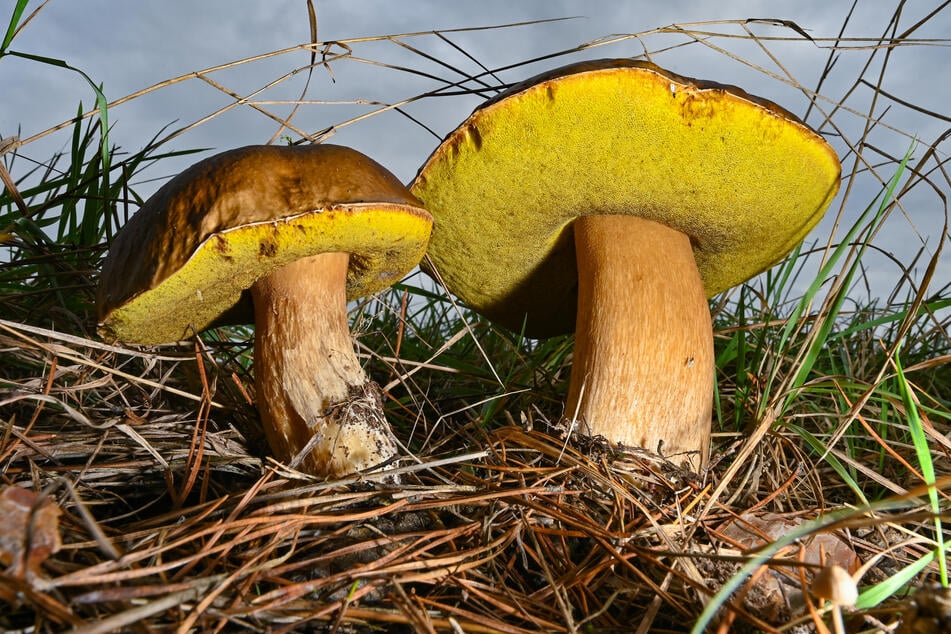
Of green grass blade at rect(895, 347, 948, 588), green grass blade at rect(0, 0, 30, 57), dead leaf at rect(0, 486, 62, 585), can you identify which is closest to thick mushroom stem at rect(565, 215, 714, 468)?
green grass blade at rect(895, 347, 948, 588)

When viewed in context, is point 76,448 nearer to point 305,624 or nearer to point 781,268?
point 305,624

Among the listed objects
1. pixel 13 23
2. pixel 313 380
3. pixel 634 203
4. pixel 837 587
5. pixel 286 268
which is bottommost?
pixel 837 587

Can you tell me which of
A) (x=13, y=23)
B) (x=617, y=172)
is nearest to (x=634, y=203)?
(x=617, y=172)

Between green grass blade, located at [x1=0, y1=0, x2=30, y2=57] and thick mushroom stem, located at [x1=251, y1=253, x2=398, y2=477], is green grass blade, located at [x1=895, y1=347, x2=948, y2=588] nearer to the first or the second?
thick mushroom stem, located at [x1=251, y1=253, x2=398, y2=477]

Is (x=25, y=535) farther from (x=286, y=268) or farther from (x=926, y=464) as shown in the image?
(x=926, y=464)

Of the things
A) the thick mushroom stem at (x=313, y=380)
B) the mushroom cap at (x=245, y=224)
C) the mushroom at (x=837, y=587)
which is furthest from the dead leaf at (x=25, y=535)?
the mushroom at (x=837, y=587)

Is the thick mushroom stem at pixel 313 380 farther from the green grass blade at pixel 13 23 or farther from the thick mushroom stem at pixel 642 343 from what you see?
the green grass blade at pixel 13 23

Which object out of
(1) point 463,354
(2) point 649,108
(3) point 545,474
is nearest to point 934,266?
(2) point 649,108
